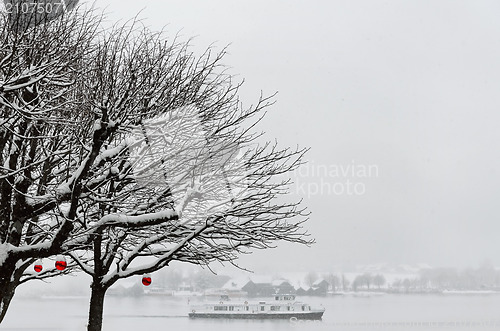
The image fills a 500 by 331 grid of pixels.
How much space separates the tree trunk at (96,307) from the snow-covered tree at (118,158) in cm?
2

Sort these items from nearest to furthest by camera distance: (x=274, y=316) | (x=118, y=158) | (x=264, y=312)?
(x=118, y=158) → (x=274, y=316) → (x=264, y=312)

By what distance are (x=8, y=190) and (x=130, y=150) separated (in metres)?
2.32

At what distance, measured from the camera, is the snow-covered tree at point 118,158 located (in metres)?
8.89

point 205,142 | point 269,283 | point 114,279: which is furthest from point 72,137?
point 269,283

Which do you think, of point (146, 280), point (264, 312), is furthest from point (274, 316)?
point (146, 280)

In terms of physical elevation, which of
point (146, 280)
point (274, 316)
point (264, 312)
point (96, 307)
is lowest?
point (274, 316)

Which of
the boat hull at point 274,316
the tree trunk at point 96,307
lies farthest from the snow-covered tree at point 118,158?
the boat hull at point 274,316

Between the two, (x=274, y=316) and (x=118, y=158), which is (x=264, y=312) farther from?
(x=118, y=158)

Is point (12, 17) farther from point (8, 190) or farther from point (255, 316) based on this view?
point (255, 316)

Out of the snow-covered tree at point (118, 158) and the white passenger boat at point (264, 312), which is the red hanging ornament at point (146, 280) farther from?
the white passenger boat at point (264, 312)

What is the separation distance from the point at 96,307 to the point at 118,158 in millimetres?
3881

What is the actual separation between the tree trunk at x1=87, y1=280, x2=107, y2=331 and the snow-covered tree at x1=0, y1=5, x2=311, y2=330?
25mm

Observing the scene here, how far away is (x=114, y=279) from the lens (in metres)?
12.1

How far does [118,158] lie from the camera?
33.0 ft
